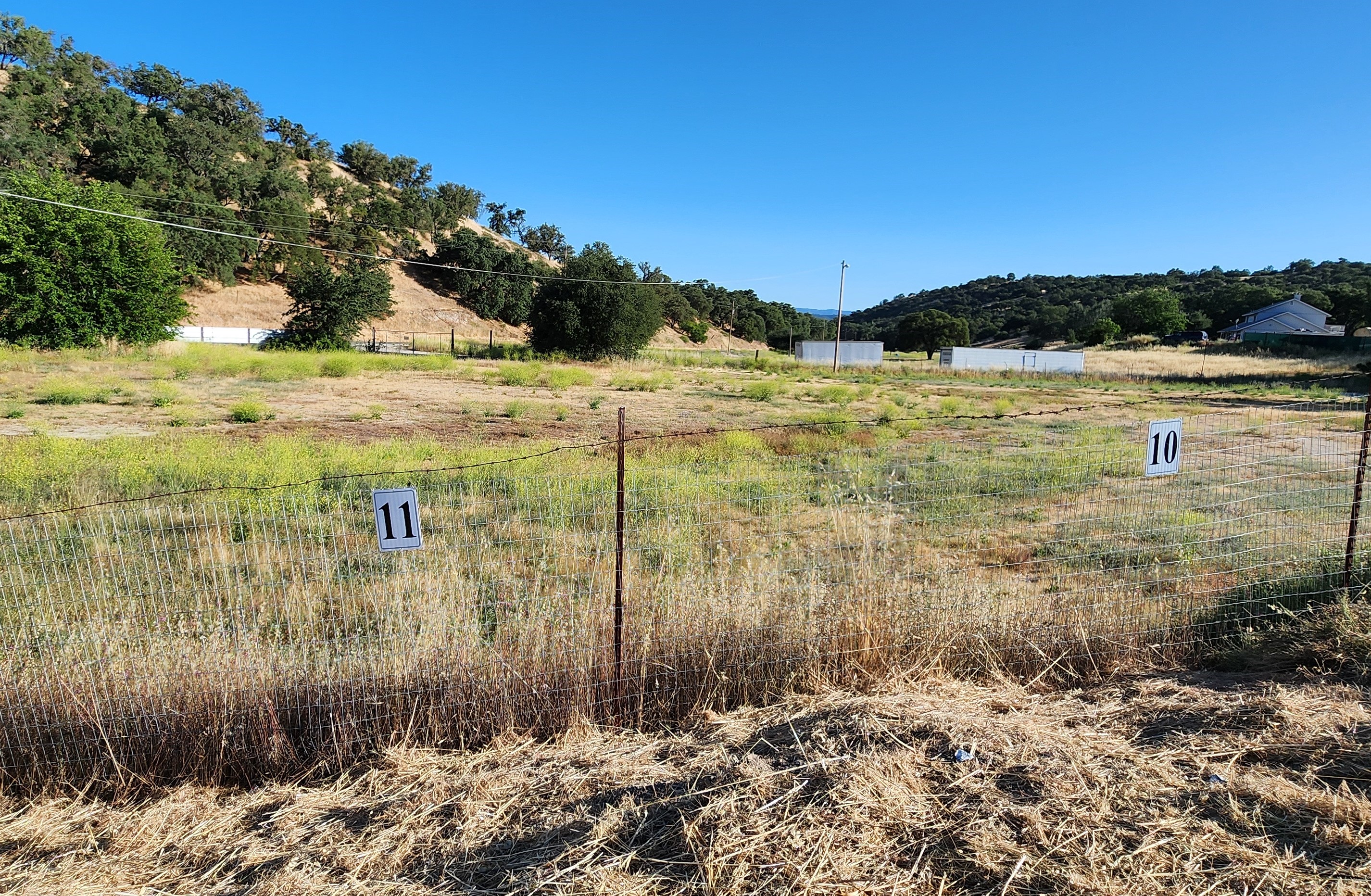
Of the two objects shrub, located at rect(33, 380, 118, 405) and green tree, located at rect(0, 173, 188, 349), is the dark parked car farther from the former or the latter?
shrub, located at rect(33, 380, 118, 405)

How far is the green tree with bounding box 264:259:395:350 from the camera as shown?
148ft

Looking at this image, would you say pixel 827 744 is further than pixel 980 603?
No

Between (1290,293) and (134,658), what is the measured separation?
383 feet

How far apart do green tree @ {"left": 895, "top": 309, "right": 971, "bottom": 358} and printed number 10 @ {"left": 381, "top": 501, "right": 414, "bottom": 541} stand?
85.8 m

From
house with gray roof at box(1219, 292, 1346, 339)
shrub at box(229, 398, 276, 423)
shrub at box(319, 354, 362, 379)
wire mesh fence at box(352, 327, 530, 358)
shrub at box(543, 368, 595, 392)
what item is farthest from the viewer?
house with gray roof at box(1219, 292, 1346, 339)

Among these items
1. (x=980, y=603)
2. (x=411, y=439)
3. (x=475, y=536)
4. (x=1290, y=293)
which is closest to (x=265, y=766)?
(x=475, y=536)

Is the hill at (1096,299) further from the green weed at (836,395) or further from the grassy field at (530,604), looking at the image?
the grassy field at (530,604)

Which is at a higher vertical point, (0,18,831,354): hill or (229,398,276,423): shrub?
(0,18,831,354): hill

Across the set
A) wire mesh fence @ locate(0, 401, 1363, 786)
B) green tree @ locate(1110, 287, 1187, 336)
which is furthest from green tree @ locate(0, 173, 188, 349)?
green tree @ locate(1110, 287, 1187, 336)

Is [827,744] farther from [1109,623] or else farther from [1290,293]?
[1290,293]

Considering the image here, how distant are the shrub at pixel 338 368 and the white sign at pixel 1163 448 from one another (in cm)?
2862

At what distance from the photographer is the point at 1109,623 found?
4.46 meters

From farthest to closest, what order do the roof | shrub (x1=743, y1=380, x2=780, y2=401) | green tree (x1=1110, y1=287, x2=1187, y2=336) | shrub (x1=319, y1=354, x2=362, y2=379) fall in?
green tree (x1=1110, y1=287, x2=1187, y2=336) → the roof → shrub (x1=319, y1=354, x2=362, y2=379) → shrub (x1=743, y1=380, x2=780, y2=401)

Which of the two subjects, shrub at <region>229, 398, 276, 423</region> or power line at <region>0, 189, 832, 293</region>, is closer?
shrub at <region>229, 398, 276, 423</region>
